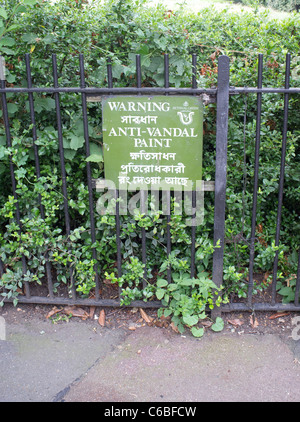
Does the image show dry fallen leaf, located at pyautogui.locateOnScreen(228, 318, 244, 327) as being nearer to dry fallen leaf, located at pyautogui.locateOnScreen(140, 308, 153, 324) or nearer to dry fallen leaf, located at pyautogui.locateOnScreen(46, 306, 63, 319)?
dry fallen leaf, located at pyautogui.locateOnScreen(140, 308, 153, 324)

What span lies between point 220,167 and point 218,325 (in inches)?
46.5

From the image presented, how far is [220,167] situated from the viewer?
9.62 feet

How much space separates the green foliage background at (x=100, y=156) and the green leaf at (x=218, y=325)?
229 millimetres

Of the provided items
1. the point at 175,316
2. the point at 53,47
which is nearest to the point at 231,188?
the point at 175,316

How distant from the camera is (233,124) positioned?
333 cm

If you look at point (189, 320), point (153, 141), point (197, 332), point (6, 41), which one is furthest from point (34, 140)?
point (197, 332)

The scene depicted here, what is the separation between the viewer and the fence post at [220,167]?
2.76 metres

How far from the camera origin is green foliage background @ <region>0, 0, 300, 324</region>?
304cm

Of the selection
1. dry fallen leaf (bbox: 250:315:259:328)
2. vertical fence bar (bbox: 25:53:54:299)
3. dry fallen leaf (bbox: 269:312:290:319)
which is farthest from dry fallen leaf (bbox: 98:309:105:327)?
dry fallen leaf (bbox: 269:312:290:319)

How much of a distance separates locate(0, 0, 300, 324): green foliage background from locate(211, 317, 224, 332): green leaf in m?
0.23

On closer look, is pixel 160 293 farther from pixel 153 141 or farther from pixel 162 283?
pixel 153 141

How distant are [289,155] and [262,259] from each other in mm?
863

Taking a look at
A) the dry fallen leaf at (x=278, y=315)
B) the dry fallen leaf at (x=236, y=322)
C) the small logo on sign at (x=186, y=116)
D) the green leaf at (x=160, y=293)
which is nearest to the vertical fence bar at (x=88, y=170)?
the green leaf at (x=160, y=293)

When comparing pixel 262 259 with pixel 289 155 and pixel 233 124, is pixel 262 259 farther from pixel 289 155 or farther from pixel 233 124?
pixel 233 124
